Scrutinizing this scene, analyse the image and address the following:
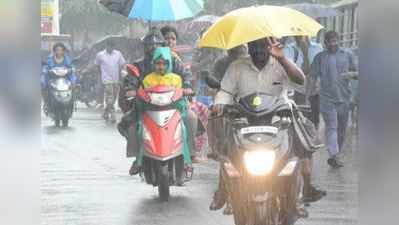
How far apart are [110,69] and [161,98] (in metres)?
0.71

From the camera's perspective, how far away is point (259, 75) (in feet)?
13.5

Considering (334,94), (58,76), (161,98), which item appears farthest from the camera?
(58,76)

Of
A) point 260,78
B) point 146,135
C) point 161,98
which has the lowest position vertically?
point 146,135

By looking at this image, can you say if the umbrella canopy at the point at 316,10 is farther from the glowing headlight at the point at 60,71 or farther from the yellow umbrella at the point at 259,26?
the glowing headlight at the point at 60,71

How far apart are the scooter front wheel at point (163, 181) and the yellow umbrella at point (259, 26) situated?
4.05ft

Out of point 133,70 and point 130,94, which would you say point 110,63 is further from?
point 130,94

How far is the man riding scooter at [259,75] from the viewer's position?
13.2 ft

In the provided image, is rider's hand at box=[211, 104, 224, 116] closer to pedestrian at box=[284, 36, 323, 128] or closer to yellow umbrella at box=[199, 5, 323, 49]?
yellow umbrella at box=[199, 5, 323, 49]

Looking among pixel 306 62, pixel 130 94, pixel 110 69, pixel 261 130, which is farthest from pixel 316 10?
pixel 261 130

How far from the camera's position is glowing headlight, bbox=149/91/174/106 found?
495 centimetres

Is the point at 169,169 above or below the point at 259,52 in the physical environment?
below

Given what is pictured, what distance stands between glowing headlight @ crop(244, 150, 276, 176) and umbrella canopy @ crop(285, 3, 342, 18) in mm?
1627

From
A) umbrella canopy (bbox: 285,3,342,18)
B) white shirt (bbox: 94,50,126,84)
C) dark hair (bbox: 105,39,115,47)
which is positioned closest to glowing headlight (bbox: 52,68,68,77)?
white shirt (bbox: 94,50,126,84)
